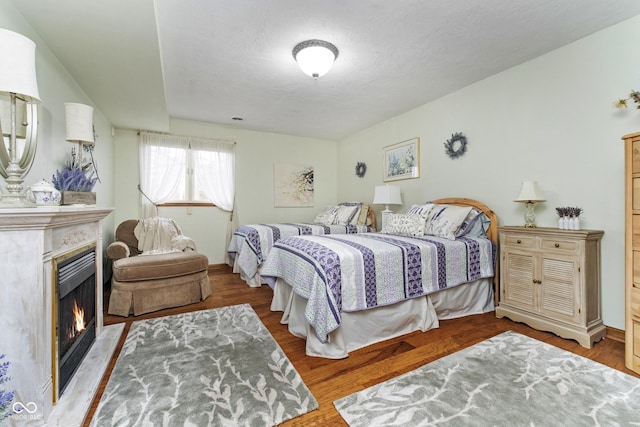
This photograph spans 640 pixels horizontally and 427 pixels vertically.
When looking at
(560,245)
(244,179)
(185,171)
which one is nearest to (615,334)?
(560,245)

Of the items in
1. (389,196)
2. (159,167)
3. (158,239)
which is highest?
(159,167)

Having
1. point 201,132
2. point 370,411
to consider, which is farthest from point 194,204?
point 370,411

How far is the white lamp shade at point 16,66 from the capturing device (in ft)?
3.94

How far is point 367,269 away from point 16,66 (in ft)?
7.16

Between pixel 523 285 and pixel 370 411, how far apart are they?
1.89 metres

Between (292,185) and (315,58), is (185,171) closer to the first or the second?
(292,185)

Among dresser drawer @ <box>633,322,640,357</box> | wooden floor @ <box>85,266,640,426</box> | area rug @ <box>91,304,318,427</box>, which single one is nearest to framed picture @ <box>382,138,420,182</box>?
wooden floor @ <box>85,266,640,426</box>

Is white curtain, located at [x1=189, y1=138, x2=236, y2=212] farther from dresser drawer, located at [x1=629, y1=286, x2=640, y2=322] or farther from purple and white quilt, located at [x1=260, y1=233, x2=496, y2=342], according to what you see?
dresser drawer, located at [x1=629, y1=286, x2=640, y2=322]

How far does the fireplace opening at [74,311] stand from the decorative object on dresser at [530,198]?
3.42 m

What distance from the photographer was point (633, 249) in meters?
1.70

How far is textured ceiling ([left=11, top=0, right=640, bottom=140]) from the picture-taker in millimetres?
1839

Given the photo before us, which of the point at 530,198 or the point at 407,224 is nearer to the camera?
the point at 530,198

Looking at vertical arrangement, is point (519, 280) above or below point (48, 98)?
below

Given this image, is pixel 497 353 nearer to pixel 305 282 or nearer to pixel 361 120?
pixel 305 282
